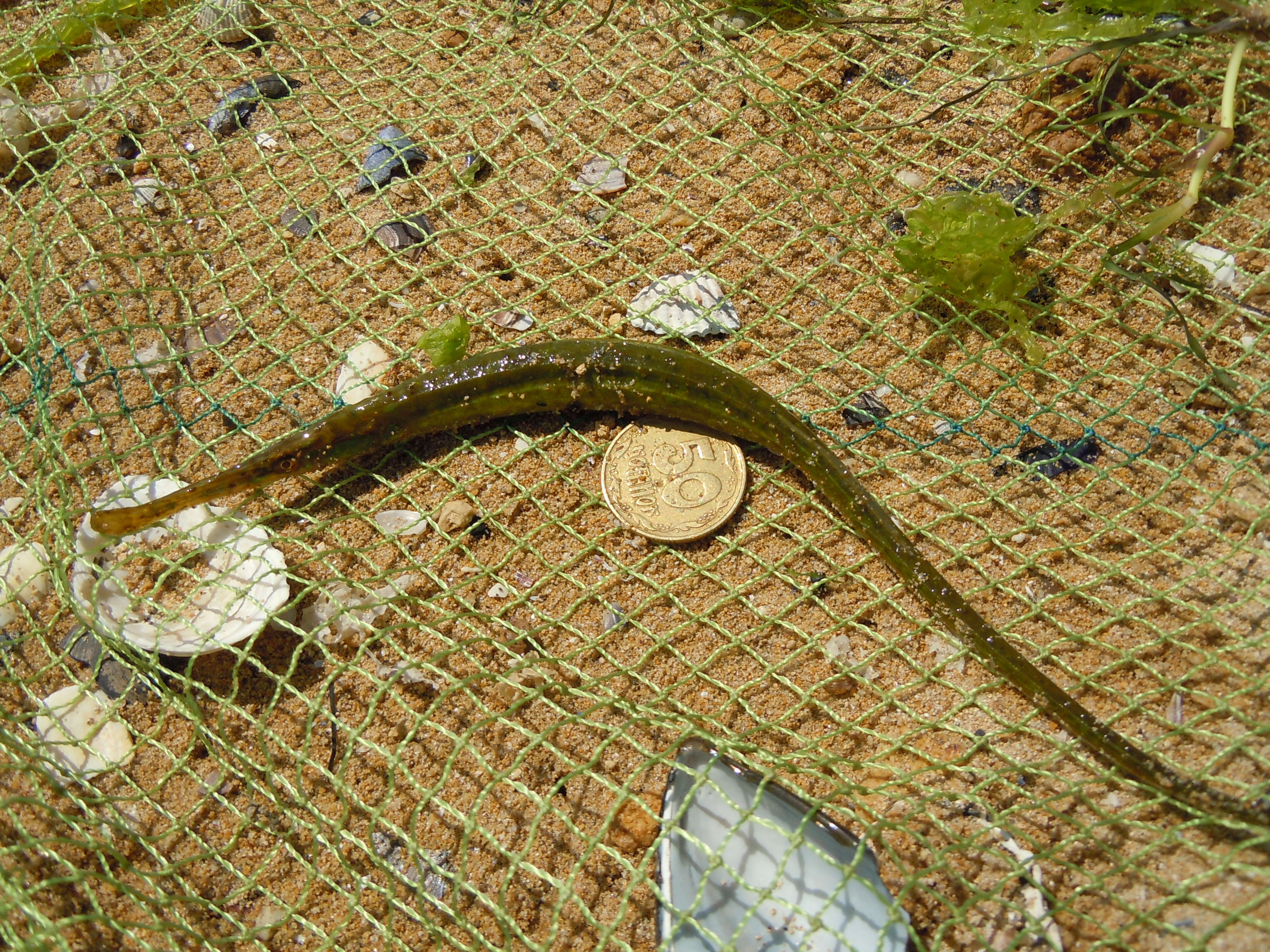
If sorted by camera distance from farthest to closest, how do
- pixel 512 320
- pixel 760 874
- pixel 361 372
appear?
pixel 512 320
pixel 361 372
pixel 760 874

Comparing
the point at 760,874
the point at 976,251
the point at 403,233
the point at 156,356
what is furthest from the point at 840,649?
the point at 156,356

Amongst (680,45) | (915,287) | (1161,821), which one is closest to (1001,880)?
(1161,821)

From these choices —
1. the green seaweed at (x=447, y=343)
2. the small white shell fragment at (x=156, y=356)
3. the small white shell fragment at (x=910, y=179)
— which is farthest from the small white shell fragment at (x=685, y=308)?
the small white shell fragment at (x=156, y=356)

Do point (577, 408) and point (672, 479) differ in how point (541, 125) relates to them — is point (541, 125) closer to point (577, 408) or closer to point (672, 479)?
point (577, 408)

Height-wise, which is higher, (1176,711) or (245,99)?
(245,99)

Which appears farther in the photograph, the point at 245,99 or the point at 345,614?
the point at 245,99

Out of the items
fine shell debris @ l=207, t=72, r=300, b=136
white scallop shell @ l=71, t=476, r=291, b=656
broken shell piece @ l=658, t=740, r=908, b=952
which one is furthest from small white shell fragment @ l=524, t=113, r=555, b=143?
broken shell piece @ l=658, t=740, r=908, b=952

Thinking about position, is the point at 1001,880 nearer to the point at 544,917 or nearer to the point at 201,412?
the point at 544,917

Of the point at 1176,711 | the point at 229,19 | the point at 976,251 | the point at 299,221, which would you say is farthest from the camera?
the point at 229,19
